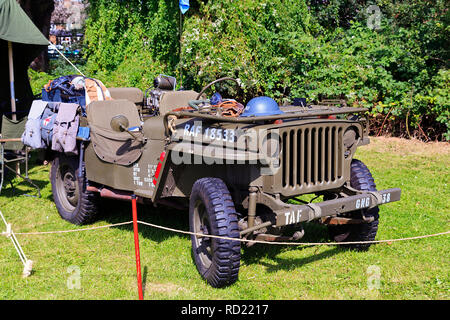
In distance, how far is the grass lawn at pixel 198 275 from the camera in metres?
4.40

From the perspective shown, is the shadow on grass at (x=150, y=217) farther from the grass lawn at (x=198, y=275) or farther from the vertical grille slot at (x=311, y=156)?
the vertical grille slot at (x=311, y=156)

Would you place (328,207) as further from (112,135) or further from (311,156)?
(112,135)

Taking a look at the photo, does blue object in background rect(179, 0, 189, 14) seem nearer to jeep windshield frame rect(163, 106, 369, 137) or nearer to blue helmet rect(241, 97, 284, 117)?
jeep windshield frame rect(163, 106, 369, 137)

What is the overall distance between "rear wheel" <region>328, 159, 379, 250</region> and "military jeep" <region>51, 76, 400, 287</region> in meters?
0.01

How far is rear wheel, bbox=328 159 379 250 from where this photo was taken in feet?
16.1

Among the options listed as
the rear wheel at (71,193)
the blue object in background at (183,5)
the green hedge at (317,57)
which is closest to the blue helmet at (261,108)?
the rear wheel at (71,193)

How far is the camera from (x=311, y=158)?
176 inches

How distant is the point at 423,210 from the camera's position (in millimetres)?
6594

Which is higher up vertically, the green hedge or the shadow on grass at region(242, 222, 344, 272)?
the green hedge

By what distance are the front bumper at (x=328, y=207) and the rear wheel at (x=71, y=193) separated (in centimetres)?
304

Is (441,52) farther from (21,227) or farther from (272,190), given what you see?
(21,227)

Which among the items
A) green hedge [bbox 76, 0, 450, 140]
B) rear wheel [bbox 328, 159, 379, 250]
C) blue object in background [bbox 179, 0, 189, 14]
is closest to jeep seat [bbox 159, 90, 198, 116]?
rear wheel [bbox 328, 159, 379, 250]

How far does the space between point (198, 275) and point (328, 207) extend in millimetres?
1428

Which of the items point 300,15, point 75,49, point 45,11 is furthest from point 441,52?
point 75,49
